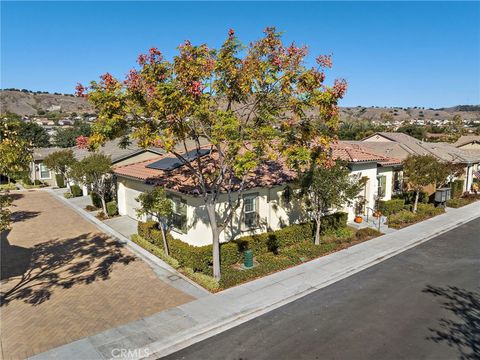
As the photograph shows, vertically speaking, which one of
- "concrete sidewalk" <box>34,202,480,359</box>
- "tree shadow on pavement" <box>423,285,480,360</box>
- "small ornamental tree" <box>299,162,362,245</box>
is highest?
"small ornamental tree" <box>299,162,362,245</box>

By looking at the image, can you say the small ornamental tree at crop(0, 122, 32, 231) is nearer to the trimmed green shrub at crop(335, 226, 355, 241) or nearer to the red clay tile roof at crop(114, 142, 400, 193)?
the red clay tile roof at crop(114, 142, 400, 193)

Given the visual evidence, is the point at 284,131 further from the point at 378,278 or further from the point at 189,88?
the point at 378,278

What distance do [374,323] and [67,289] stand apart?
1077cm

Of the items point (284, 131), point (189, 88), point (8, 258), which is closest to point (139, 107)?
point (189, 88)

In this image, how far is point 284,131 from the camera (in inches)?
513

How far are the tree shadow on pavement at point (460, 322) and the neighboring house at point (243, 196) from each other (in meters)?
7.88

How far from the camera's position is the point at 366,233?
19.3 meters

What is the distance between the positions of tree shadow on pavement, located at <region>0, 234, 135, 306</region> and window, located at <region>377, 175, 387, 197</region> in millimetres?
17206

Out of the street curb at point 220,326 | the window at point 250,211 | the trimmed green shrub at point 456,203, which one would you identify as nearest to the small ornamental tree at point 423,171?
the trimmed green shrub at point 456,203

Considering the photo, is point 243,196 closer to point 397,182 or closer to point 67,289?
point 67,289

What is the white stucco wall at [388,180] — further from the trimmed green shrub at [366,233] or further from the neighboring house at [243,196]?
the trimmed green shrub at [366,233]

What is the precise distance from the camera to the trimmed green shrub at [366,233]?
61.9 feet

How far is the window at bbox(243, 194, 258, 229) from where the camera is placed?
17594mm

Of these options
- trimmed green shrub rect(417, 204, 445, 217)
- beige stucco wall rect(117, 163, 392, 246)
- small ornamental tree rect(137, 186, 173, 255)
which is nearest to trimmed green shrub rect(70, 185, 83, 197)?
beige stucco wall rect(117, 163, 392, 246)
